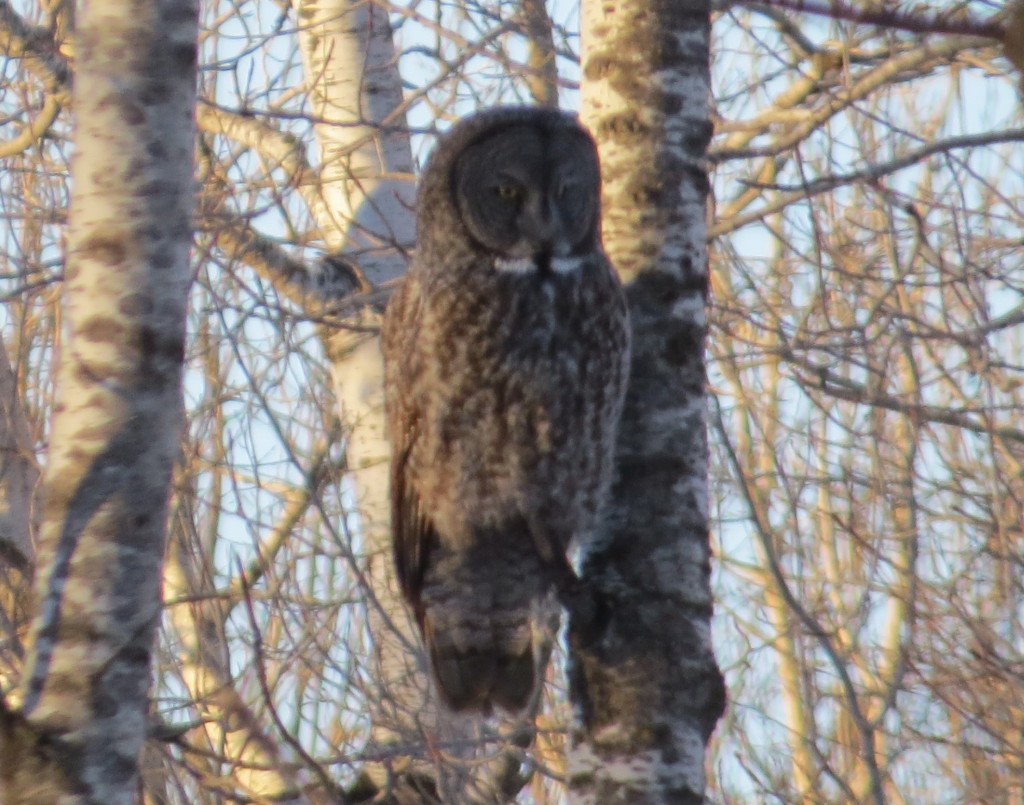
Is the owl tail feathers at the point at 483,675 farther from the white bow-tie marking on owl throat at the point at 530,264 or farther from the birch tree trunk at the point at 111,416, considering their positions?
the birch tree trunk at the point at 111,416

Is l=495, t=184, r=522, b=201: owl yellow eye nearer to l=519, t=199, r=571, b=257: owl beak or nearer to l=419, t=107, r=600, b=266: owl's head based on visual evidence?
l=419, t=107, r=600, b=266: owl's head

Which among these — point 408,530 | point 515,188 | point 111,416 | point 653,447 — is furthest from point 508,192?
point 111,416

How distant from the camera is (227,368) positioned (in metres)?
5.20

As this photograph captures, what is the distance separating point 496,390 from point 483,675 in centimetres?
65

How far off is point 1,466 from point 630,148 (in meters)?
3.16

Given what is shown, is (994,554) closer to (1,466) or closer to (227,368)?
(227,368)

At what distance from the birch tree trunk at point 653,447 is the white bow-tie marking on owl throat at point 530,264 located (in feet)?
1.52

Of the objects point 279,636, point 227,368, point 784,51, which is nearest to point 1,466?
point 227,368

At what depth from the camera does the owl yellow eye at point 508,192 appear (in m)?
3.27

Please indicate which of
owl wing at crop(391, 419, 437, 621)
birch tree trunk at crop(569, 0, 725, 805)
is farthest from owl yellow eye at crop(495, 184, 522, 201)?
birch tree trunk at crop(569, 0, 725, 805)

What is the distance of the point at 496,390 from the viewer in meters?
3.13

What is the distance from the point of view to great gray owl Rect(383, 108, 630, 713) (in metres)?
3.03

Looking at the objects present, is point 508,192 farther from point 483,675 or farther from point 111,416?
point 111,416

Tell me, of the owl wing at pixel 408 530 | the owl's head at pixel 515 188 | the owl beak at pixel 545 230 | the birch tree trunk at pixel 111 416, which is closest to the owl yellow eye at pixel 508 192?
the owl's head at pixel 515 188
